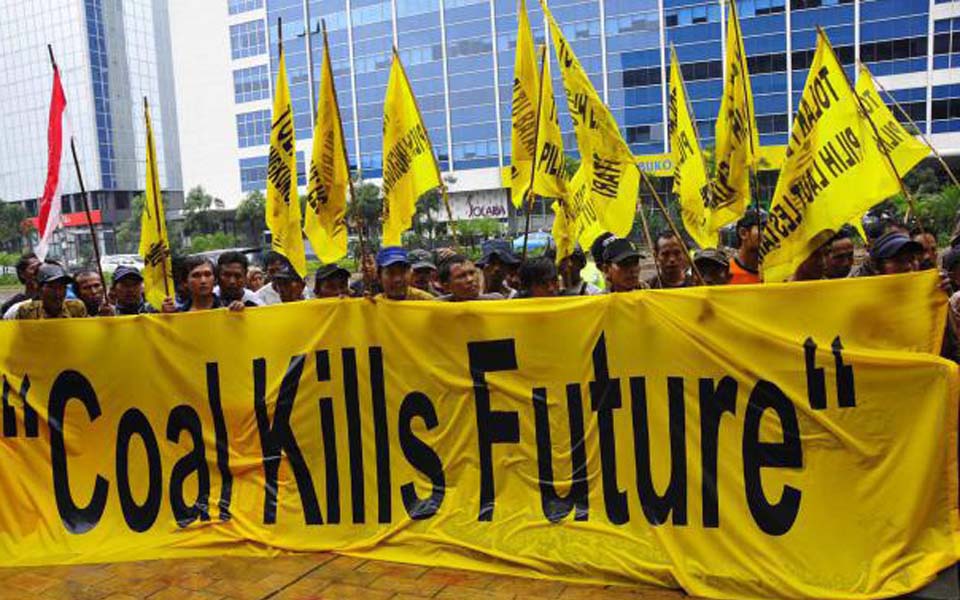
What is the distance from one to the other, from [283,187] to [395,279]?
93 centimetres

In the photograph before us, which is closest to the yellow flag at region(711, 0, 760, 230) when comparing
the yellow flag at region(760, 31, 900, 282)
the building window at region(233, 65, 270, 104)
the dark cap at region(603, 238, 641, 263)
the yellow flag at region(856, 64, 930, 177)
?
the yellow flag at region(856, 64, 930, 177)

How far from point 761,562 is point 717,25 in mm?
50408

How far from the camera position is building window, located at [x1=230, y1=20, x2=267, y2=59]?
6322 centimetres

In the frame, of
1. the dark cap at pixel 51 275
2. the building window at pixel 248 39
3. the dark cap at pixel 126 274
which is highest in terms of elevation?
the building window at pixel 248 39

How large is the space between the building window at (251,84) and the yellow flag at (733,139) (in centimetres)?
6183

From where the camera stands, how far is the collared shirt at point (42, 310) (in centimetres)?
531

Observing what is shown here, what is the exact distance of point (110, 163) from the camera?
257 ft

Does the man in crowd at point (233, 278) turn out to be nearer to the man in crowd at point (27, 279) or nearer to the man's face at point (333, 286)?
the man's face at point (333, 286)

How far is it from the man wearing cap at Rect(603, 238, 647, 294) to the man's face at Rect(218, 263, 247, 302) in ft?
8.51

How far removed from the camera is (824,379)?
Answer: 137 inches

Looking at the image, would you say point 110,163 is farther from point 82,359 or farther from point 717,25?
point 82,359

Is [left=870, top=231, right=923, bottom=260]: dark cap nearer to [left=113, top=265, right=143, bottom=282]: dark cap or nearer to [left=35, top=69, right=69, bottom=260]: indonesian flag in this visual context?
[left=113, top=265, right=143, bottom=282]: dark cap

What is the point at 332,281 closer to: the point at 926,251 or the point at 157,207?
the point at 157,207

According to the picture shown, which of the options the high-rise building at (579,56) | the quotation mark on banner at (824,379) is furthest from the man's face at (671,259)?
the high-rise building at (579,56)
